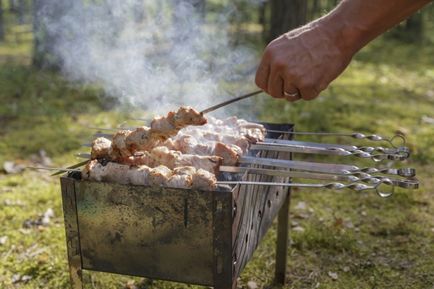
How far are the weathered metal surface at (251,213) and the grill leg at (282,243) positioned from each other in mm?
416

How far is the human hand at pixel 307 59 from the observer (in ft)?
7.90

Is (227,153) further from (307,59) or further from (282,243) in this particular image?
(282,243)

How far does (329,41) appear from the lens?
2414mm

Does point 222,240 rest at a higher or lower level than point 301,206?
higher

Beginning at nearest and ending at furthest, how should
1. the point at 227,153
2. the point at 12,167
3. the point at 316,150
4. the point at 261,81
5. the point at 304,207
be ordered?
the point at 261,81, the point at 227,153, the point at 316,150, the point at 304,207, the point at 12,167

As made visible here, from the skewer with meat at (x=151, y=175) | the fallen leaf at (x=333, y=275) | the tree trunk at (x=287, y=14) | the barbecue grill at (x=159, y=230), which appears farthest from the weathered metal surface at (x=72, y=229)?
the tree trunk at (x=287, y=14)

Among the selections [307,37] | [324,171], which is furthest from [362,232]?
[307,37]

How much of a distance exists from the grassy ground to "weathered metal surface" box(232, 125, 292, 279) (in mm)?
970

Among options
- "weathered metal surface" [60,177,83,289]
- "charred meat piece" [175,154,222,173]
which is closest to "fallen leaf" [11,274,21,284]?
"weathered metal surface" [60,177,83,289]

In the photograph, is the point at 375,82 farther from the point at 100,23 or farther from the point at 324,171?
the point at 324,171

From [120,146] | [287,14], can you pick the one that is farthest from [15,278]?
[287,14]

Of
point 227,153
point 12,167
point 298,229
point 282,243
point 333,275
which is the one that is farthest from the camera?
point 12,167

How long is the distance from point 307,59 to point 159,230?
110cm

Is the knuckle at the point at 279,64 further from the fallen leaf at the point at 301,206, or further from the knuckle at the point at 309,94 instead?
the fallen leaf at the point at 301,206
